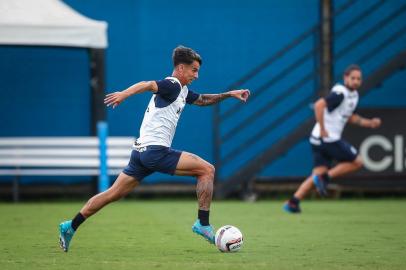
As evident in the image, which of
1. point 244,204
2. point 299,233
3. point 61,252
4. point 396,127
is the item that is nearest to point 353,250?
point 299,233

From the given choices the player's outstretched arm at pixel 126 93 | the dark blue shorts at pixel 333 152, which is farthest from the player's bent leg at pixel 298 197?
the player's outstretched arm at pixel 126 93

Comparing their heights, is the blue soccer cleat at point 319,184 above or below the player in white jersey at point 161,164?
below

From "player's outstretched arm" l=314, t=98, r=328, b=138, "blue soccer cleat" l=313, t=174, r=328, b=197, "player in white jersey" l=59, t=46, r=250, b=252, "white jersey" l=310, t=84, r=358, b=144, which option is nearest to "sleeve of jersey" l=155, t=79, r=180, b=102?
"player in white jersey" l=59, t=46, r=250, b=252

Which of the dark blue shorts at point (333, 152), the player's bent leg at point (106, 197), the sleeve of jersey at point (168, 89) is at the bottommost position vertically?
the dark blue shorts at point (333, 152)

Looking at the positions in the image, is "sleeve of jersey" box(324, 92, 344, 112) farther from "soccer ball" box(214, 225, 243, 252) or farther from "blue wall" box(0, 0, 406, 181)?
→ "soccer ball" box(214, 225, 243, 252)

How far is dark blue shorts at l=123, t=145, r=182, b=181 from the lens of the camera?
938 cm

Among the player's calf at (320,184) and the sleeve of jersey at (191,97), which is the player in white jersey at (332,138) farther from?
the sleeve of jersey at (191,97)

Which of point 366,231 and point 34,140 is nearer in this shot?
point 366,231

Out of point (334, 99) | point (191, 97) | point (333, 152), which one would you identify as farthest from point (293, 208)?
point (191, 97)

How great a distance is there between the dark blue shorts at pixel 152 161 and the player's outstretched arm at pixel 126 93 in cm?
66

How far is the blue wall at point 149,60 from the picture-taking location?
17.7m

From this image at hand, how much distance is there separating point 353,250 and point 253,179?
8229mm

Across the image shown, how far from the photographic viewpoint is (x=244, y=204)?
54.8 feet

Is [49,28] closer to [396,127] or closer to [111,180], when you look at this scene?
[111,180]
